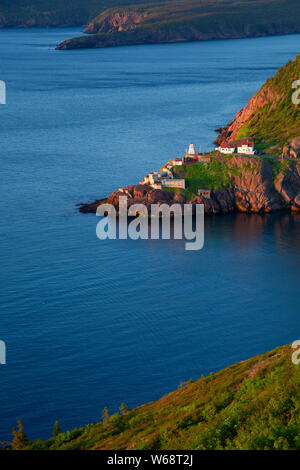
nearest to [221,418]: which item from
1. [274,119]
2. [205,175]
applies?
[205,175]

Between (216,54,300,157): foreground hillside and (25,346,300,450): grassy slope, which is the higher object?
(216,54,300,157): foreground hillside

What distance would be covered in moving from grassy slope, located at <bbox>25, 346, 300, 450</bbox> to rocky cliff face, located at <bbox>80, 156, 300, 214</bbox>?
4945 centimetres

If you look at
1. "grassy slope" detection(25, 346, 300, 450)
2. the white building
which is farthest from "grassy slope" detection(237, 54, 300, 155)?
"grassy slope" detection(25, 346, 300, 450)

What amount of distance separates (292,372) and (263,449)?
7831 millimetres

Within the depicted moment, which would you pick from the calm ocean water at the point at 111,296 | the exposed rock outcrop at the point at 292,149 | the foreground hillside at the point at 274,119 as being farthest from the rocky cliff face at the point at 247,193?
the foreground hillside at the point at 274,119

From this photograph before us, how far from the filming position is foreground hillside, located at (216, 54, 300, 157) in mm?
100812

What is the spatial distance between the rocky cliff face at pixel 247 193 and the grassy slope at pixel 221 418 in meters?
49.4

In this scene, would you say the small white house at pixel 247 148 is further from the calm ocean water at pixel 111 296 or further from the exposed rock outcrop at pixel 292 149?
the calm ocean water at pixel 111 296

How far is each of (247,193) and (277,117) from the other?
2416 centimetres

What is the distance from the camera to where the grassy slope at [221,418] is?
84.0ft

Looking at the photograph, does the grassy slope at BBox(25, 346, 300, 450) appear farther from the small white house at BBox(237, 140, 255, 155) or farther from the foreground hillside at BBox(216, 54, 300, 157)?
the foreground hillside at BBox(216, 54, 300, 157)

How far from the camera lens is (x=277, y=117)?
109625mm

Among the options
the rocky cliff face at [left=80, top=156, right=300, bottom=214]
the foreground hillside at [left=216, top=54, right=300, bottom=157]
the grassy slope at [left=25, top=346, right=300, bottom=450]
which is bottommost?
the grassy slope at [left=25, top=346, right=300, bottom=450]
